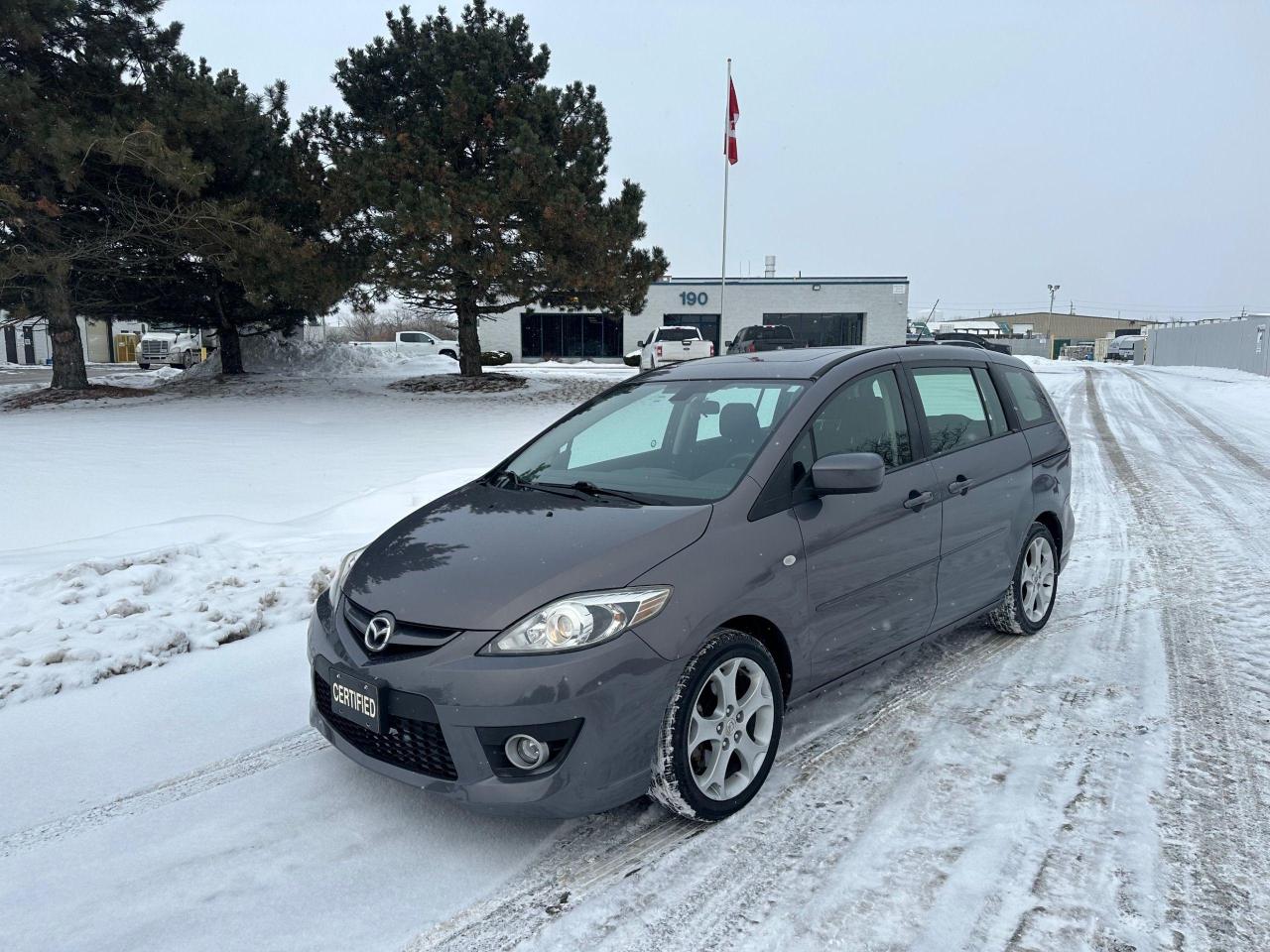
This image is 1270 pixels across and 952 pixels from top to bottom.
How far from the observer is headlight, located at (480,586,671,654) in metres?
2.63

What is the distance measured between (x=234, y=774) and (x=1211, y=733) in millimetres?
3942

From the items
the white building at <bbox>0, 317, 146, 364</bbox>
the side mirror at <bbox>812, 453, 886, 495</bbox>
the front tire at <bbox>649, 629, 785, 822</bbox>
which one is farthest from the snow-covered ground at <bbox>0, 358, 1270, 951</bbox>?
the white building at <bbox>0, 317, 146, 364</bbox>

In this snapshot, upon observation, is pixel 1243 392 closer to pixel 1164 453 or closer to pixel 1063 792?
pixel 1164 453

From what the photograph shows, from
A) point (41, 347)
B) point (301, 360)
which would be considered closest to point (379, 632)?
point (301, 360)

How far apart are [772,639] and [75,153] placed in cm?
1513

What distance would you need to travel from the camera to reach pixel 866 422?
381 cm

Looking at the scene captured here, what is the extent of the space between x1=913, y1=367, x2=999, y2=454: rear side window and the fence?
3286 centimetres

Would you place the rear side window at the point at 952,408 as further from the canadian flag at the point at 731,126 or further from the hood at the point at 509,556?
the canadian flag at the point at 731,126

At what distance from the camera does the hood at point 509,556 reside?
107 inches

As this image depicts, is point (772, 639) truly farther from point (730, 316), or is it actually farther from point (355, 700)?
point (730, 316)

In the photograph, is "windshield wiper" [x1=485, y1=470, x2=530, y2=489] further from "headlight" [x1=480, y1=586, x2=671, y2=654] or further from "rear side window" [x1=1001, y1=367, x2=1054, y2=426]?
"rear side window" [x1=1001, y1=367, x2=1054, y2=426]

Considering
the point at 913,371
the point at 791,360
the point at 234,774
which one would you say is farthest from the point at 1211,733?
the point at 234,774

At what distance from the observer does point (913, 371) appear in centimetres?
421

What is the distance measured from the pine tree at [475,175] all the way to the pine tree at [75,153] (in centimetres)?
334
